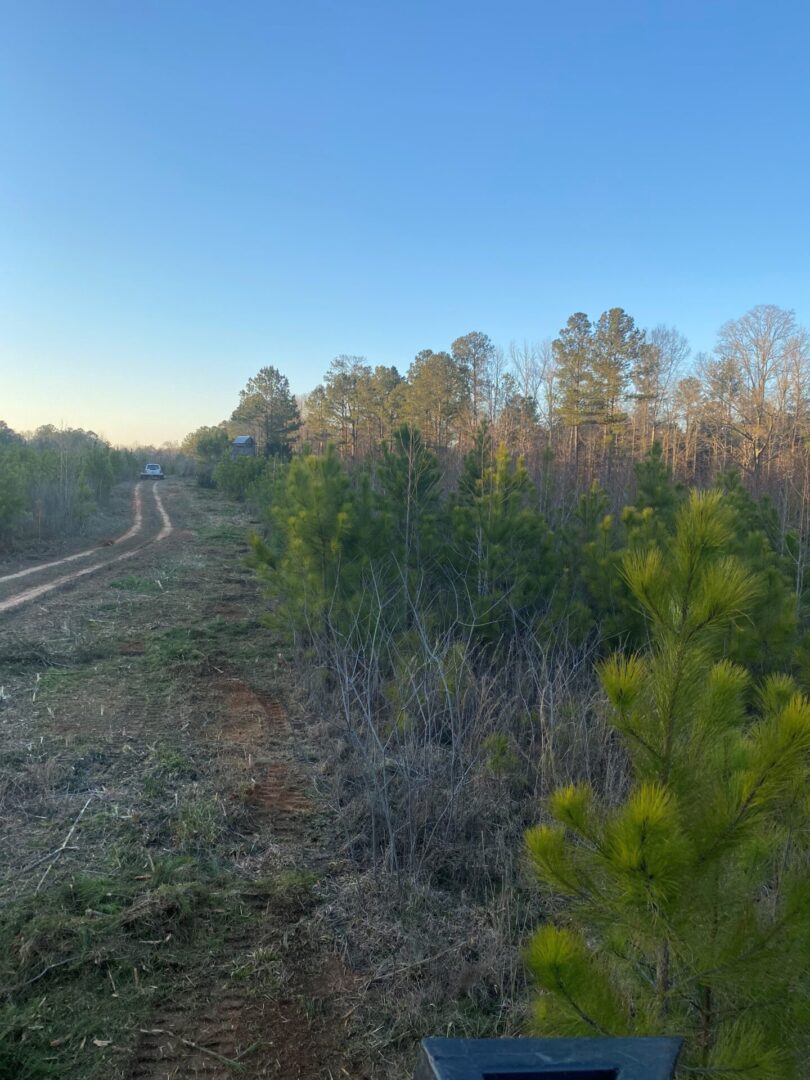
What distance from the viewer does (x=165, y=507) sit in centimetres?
3098

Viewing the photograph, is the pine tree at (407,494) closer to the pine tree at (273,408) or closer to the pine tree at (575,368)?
the pine tree at (575,368)

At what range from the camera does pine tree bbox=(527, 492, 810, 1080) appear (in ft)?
5.55

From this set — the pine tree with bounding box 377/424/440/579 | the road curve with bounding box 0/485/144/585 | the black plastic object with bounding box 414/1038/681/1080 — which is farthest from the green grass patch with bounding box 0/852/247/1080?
the road curve with bounding box 0/485/144/585

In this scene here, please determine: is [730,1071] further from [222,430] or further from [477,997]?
[222,430]

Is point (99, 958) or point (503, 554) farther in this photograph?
point (503, 554)

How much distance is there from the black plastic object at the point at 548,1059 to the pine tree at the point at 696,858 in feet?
2.18

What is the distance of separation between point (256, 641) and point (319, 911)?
242 inches

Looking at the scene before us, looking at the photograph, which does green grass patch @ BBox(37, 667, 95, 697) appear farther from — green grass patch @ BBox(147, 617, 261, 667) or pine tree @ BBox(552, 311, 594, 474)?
pine tree @ BBox(552, 311, 594, 474)

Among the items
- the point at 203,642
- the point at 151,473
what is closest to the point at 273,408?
the point at 151,473

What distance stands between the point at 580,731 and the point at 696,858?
10.6ft

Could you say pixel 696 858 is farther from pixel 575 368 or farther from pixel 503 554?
pixel 575 368

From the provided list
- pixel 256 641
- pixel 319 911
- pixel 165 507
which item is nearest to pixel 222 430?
pixel 165 507

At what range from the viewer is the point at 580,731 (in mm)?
4906

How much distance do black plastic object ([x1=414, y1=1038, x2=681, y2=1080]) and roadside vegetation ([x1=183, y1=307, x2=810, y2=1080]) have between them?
64 centimetres
